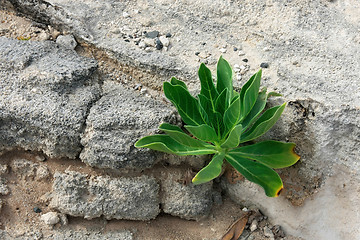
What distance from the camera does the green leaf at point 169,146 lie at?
2592 mm

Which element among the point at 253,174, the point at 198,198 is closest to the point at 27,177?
the point at 198,198

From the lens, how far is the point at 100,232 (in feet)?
9.68

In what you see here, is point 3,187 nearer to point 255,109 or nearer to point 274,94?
point 255,109

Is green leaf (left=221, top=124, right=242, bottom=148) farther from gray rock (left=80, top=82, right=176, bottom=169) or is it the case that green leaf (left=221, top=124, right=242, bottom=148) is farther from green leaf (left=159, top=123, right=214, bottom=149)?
gray rock (left=80, top=82, right=176, bottom=169)

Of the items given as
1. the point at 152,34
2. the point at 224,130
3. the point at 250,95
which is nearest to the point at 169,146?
the point at 224,130

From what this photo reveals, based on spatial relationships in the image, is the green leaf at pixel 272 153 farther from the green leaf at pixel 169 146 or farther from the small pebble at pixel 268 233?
the small pebble at pixel 268 233

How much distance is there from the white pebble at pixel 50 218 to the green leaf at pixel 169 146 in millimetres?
800

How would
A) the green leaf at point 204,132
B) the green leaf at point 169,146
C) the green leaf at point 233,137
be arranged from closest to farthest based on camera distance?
the green leaf at point 233,137 → the green leaf at point 204,132 → the green leaf at point 169,146

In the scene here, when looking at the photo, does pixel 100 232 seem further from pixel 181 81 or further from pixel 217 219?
pixel 181 81

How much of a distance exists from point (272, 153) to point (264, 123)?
296 millimetres

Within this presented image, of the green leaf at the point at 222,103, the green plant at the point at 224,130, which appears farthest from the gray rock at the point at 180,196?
the green leaf at the point at 222,103

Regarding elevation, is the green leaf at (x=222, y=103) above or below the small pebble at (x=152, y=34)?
below

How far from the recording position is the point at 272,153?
2756 millimetres

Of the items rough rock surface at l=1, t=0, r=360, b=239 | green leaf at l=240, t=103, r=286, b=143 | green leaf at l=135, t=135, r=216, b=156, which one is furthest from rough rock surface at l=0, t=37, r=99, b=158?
green leaf at l=240, t=103, r=286, b=143
